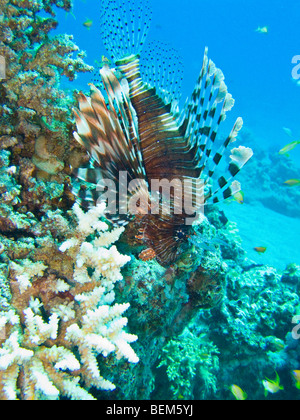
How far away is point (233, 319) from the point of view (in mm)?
5031

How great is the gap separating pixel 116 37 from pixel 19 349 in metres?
4.05

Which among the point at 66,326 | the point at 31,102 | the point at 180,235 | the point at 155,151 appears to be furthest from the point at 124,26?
the point at 66,326

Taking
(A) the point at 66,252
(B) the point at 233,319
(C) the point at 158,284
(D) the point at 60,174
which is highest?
(D) the point at 60,174

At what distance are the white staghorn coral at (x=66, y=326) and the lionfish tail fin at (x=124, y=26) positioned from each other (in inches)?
116

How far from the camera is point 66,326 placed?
182 cm

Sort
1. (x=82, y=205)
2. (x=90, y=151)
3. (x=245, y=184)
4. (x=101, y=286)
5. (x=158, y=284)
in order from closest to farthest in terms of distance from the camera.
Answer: (x=101, y=286) → (x=90, y=151) → (x=82, y=205) → (x=158, y=284) → (x=245, y=184)

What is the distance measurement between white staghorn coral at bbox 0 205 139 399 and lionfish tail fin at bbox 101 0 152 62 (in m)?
2.94

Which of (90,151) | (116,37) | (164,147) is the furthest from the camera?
(116,37)

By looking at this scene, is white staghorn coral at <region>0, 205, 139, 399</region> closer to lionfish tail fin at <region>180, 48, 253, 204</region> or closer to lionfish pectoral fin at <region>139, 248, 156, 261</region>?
lionfish pectoral fin at <region>139, 248, 156, 261</region>

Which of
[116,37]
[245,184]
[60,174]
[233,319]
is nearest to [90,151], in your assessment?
[60,174]

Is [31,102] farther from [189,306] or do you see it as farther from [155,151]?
[189,306]

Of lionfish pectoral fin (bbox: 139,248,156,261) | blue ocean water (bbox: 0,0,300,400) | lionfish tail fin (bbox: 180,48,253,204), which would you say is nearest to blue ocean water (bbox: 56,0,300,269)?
blue ocean water (bbox: 0,0,300,400)

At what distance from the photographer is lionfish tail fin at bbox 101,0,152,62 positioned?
3.40m

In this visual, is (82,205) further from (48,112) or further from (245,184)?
(245,184)
